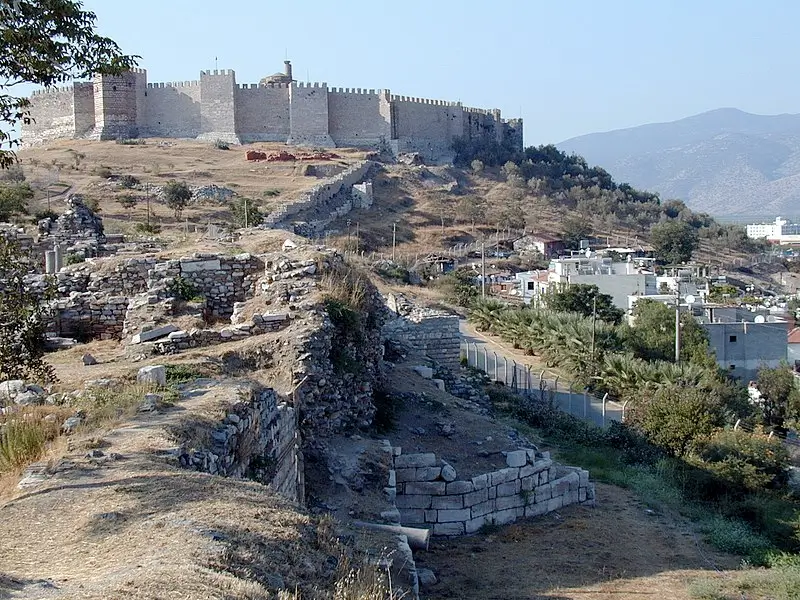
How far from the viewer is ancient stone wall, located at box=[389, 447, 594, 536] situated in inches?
317

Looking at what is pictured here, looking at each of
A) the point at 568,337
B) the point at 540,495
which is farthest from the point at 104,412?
the point at 568,337

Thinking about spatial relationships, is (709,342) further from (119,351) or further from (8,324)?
(8,324)

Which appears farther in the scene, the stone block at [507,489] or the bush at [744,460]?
the bush at [744,460]

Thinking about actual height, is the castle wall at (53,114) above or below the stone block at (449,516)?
above

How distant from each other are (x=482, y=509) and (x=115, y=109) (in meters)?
58.0

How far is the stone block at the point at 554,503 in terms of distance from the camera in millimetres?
8945

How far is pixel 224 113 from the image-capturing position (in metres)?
62.0

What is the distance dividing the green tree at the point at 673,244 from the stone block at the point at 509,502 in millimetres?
45418

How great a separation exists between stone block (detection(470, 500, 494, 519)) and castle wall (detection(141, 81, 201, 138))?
57239 millimetres

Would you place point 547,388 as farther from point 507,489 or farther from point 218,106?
point 218,106

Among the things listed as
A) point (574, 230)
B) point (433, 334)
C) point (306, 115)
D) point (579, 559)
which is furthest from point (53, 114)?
point (579, 559)

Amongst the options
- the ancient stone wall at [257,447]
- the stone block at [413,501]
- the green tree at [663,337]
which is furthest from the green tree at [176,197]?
the ancient stone wall at [257,447]

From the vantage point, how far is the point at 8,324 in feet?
23.5

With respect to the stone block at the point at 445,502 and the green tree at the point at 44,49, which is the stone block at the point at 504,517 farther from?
the green tree at the point at 44,49
